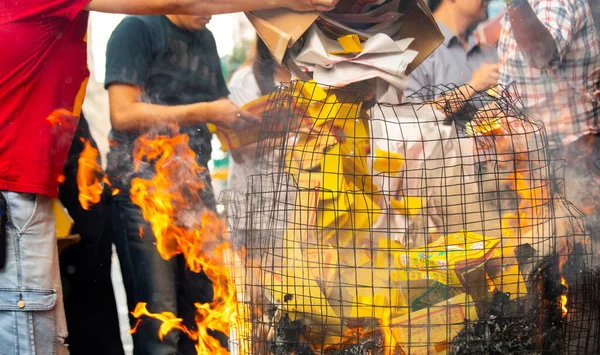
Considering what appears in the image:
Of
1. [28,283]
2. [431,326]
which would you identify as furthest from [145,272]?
[431,326]

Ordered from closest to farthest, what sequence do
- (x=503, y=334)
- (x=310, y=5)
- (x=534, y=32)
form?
1. (x=503, y=334)
2. (x=310, y=5)
3. (x=534, y=32)

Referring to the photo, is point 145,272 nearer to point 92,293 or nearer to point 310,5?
point 92,293

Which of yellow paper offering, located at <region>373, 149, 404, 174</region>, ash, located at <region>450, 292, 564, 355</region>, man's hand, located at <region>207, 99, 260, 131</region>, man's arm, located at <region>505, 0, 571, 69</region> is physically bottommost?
ash, located at <region>450, 292, 564, 355</region>

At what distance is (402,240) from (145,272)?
1.15 meters

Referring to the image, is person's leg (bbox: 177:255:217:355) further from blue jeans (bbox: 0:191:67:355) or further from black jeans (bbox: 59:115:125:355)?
blue jeans (bbox: 0:191:67:355)

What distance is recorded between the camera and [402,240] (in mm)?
2346

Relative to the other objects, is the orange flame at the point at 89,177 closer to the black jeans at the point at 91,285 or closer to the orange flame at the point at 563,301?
the black jeans at the point at 91,285

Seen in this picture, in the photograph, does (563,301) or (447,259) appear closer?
(447,259)

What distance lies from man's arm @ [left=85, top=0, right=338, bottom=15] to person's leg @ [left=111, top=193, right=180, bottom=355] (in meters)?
0.78

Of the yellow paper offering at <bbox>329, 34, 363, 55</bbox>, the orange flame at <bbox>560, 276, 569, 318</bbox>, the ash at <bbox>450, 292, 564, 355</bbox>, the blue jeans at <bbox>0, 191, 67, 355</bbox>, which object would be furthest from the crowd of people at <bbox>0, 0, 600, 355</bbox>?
the ash at <bbox>450, 292, 564, 355</bbox>

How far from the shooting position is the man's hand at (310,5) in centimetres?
235

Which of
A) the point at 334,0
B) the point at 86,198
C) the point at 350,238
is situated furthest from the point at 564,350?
the point at 86,198

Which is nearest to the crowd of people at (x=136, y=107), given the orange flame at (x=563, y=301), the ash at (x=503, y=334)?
the orange flame at (x=563, y=301)

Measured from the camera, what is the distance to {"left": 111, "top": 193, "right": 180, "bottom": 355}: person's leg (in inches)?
108
